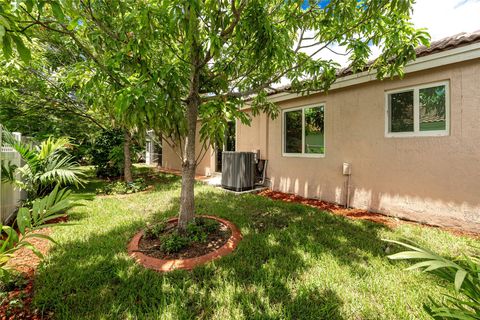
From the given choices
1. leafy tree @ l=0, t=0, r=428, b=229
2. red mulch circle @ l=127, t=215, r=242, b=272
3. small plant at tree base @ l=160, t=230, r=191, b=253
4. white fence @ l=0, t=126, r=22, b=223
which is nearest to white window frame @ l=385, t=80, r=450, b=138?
leafy tree @ l=0, t=0, r=428, b=229

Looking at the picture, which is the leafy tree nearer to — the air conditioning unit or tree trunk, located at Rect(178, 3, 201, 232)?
tree trunk, located at Rect(178, 3, 201, 232)

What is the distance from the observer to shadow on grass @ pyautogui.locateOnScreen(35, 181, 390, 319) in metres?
2.13

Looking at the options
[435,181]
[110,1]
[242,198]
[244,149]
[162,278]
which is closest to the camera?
[162,278]

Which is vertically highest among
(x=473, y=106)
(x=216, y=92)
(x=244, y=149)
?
(x=216, y=92)

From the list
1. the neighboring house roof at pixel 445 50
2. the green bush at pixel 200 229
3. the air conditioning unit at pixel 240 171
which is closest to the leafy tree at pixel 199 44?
the green bush at pixel 200 229

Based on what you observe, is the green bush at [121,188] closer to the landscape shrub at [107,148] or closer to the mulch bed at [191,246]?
the landscape shrub at [107,148]

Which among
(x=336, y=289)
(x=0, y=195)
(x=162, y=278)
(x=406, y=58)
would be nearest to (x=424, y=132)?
(x=406, y=58)

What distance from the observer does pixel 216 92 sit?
13.3 feet

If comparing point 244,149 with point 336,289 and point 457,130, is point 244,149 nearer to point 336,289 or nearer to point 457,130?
point 457,130

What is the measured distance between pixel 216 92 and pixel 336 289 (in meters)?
3.50

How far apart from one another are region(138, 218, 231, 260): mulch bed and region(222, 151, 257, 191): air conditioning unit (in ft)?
11.0

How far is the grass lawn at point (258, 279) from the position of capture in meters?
2.12

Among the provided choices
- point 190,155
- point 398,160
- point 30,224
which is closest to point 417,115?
point 398,160

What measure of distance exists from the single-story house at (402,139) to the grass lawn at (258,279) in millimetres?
827
